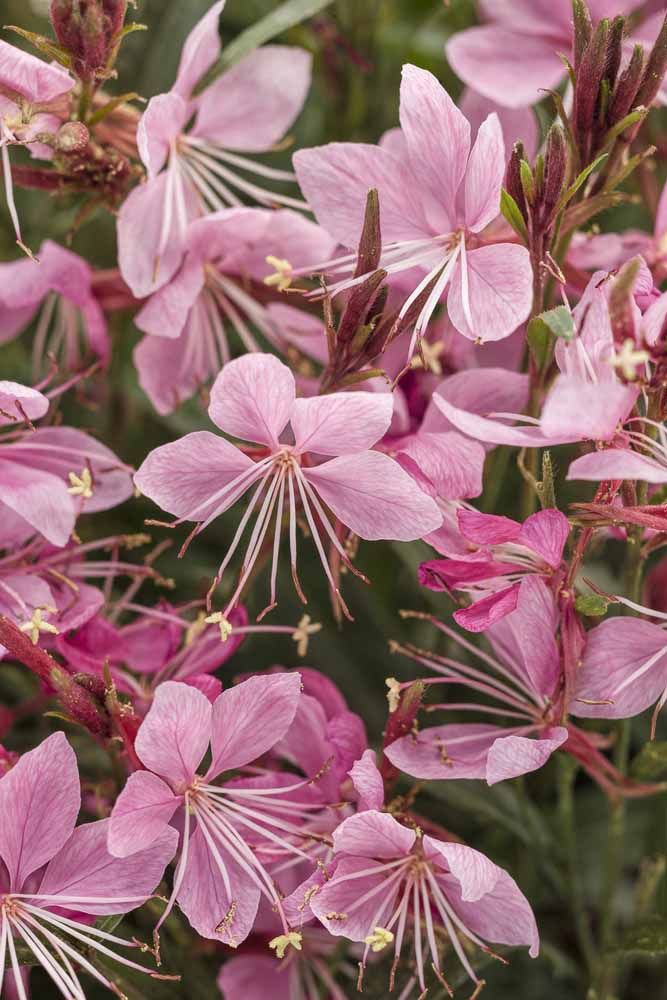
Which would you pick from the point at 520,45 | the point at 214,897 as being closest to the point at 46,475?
the point at 214,897

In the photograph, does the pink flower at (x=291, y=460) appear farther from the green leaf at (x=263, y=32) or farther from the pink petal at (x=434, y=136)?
the green leaf at (x=263, y=32)

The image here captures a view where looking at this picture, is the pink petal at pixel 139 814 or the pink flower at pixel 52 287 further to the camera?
the pink flower at pixel 52 287

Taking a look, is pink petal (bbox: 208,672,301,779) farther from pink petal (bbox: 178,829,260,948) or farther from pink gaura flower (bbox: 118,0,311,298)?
pink gaura flower (bbox: 118,0,311,298)

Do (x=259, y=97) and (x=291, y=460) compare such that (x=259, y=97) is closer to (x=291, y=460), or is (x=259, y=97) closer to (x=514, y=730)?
(x=291, y=460)

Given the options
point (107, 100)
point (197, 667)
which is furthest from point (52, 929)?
point (107, 100)

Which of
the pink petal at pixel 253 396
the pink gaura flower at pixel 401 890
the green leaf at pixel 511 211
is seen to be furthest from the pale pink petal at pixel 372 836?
the green leaf at pixel 511 211

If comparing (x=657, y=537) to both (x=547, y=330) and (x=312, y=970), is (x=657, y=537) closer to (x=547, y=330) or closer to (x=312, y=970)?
(x=547, y=330)

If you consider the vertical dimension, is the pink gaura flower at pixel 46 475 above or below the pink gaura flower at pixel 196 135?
below

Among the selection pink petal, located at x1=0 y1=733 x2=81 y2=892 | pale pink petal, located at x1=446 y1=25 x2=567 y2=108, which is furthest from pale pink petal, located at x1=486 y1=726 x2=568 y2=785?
pale pink petal, located at x1=446 y1=25 x2=567 y2=108
